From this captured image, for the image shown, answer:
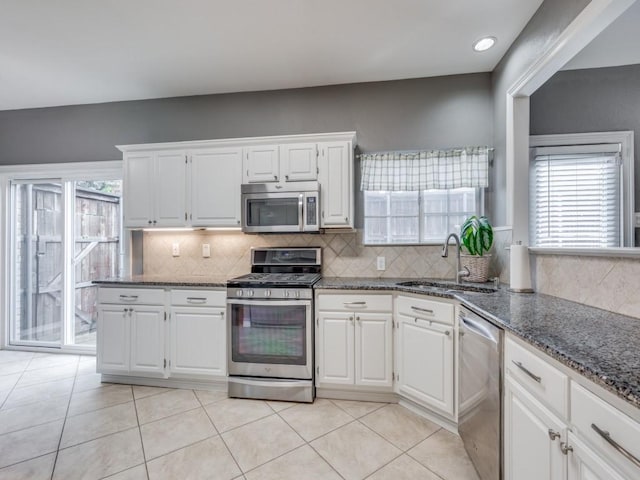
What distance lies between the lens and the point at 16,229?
12.0 ft

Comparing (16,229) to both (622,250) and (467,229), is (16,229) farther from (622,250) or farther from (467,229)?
(622,250)

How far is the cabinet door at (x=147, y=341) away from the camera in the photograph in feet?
8.59

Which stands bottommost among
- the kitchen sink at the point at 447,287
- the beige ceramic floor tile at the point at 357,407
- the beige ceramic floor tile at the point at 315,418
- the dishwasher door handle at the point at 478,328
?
the beige ceramic floor tile at the point at 357,407

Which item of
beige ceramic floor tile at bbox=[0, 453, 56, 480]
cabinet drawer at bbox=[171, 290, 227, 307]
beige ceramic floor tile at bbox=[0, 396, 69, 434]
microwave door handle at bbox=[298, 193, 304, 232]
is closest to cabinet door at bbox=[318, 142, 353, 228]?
microwave door handle at bbox=[298, 193, 304, 232]

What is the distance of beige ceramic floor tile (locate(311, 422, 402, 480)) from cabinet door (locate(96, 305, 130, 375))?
6.11ft

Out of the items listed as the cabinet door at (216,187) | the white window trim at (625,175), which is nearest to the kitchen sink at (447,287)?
the white window trim at (625,175)

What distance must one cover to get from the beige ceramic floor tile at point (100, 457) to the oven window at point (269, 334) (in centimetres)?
83

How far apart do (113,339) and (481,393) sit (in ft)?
9.41

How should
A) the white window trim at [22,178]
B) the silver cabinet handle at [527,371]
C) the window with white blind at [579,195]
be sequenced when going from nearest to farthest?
the silver cabinet handle at [527,371]
the window with white blind at [579,195]
the white window trim at [22,178]

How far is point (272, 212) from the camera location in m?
2.75

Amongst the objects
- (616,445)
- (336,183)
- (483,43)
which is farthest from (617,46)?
(616,445)

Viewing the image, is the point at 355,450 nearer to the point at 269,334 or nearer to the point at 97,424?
the point at 269,334

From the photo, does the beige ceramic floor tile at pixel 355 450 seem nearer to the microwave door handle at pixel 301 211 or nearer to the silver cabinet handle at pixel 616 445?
the silver cabinet handle at pixel 616 445

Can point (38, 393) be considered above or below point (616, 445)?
below
